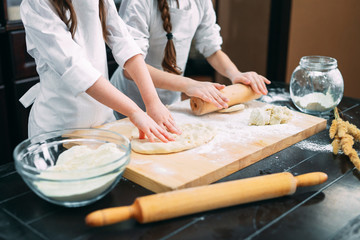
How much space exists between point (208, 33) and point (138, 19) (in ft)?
1.35

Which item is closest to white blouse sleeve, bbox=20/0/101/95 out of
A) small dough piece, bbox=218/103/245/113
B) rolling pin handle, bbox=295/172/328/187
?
small dough piece, bbox=218/103/245/113

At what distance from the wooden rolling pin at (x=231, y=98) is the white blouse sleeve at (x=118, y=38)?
0.28 metres

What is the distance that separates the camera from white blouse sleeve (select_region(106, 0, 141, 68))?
1.35 meters

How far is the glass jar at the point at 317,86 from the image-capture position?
149 centimetres

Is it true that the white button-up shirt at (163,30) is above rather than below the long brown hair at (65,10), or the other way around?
below

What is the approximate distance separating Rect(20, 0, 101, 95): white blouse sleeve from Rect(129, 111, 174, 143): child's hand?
165mm

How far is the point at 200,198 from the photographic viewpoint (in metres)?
0.86

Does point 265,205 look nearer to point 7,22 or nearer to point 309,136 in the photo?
point 309,136

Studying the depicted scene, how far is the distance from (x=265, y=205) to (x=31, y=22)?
0.82m

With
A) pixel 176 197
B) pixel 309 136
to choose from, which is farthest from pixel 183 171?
pixel 309 136

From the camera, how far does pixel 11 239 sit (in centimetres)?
79

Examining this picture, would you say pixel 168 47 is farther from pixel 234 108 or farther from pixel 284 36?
pixel 284 36

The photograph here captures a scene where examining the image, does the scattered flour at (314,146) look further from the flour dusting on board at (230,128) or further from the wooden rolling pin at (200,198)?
the wooden rolling pin at (200,198)

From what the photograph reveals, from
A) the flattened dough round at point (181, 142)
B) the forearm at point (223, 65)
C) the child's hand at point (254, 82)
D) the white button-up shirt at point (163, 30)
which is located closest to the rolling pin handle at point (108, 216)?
the flattened dough round at point (181, 142)
